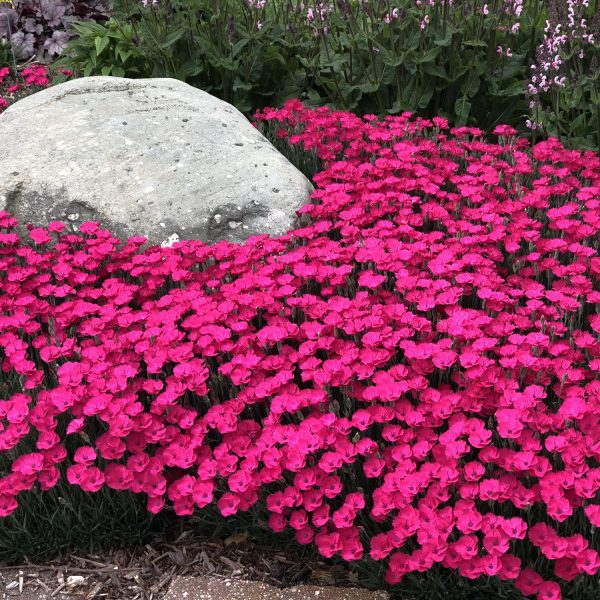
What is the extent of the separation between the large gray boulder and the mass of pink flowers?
24 cm

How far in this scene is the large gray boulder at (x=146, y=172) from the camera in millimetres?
4301

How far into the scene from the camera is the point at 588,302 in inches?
136

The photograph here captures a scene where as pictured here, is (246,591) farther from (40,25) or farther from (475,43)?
(40,25)

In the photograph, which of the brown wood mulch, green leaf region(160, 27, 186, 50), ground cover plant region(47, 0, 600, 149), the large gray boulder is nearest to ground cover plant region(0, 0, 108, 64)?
ground cover plant region(47, 0, 600, 149)

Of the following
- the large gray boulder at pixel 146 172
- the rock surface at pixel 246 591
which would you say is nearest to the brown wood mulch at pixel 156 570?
the rock surface at pixel 246 591

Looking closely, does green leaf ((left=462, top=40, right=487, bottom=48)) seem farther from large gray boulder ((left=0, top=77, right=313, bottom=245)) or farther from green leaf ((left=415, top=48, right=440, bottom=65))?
large gray boulder ((left=0, top=77, right=313, bottom=245))

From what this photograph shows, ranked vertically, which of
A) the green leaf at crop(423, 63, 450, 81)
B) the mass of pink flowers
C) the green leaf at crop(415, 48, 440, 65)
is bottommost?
the mass of pink flowers

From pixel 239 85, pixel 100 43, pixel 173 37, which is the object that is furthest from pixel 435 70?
pixel 100 43

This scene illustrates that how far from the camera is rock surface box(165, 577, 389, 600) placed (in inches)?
104

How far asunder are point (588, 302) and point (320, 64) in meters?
2.97

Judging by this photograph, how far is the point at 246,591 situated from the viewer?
8.91 ft

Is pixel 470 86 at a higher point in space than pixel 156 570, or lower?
higher

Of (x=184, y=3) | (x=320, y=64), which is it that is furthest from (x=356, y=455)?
(x=184, y=3)

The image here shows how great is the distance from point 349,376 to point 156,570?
1.00 meters
